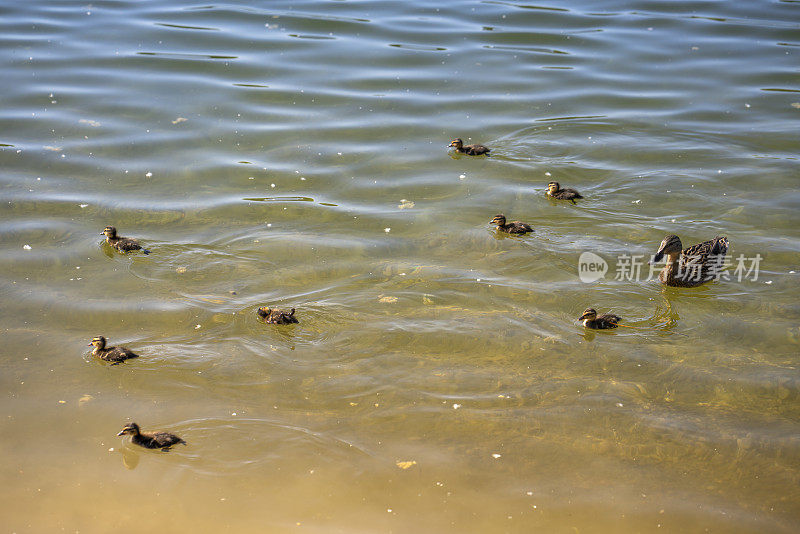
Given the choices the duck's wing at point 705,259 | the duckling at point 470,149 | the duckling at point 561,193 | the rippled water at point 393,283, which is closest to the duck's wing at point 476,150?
the duckling at point 470,149

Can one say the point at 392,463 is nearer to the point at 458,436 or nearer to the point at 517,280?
the point at 458,436

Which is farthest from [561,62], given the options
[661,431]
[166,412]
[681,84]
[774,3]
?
[166,412]

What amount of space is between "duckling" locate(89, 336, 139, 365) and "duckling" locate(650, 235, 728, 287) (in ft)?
20.1

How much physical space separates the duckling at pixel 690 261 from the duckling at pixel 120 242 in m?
6.48

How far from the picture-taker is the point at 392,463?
6.34m

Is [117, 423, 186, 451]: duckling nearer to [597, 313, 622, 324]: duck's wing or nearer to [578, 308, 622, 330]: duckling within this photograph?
[578, 308, 622, 330]: duckling

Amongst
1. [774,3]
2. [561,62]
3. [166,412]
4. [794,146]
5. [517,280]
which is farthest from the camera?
[774,3]

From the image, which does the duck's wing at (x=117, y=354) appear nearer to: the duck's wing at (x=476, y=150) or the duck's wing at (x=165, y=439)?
the duck's wing at (x=165, y=439)

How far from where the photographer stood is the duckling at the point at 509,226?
32.2 ft

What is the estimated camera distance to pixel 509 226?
388 inches

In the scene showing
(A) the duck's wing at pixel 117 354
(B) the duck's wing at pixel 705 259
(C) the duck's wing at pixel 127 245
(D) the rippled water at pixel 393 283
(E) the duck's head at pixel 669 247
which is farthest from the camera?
(C) the duck's wing at pixel 127 245

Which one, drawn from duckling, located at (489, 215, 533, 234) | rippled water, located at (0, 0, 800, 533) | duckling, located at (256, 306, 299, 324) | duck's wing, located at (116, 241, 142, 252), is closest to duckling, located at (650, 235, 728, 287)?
rippled water, located at (0, 0, 800, 533)

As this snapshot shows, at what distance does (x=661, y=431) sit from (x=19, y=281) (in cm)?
749

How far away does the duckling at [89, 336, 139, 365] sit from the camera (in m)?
7.47
